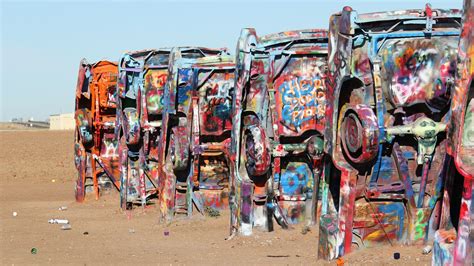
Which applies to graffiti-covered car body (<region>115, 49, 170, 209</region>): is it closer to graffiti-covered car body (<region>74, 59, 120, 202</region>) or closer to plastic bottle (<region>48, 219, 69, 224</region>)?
graffiti-covered car body (<region>74, 59, 120, 202</region>)

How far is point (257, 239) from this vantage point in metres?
13.0

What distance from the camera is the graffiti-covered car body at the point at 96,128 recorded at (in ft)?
60.0

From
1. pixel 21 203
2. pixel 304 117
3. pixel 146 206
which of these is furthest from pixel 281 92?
pixel 21 203

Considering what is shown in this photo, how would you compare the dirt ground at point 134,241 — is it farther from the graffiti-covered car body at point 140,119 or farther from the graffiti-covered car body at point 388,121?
the graffiti-covered car body at point 140,119

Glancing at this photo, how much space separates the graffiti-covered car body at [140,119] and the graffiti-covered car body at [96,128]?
762mm

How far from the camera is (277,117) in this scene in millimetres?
13047

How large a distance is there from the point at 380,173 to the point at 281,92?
2762 millimetres

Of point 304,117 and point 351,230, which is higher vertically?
point 304,117

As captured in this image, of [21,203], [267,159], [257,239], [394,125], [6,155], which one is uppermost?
[394,125]

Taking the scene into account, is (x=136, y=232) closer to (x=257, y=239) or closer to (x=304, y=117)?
(x=257, y=239)

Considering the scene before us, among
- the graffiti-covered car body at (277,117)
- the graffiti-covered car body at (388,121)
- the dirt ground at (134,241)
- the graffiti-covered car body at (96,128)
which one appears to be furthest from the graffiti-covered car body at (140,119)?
the graffiti-covered car body at (388,121)

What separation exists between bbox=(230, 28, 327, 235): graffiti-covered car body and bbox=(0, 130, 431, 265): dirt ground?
23.3 inches

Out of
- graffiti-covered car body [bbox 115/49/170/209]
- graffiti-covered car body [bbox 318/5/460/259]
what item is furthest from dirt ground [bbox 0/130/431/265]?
graffiti-covered car body [bbox 115/49/170/209]

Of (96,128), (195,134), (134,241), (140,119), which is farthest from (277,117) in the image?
(96,128)
